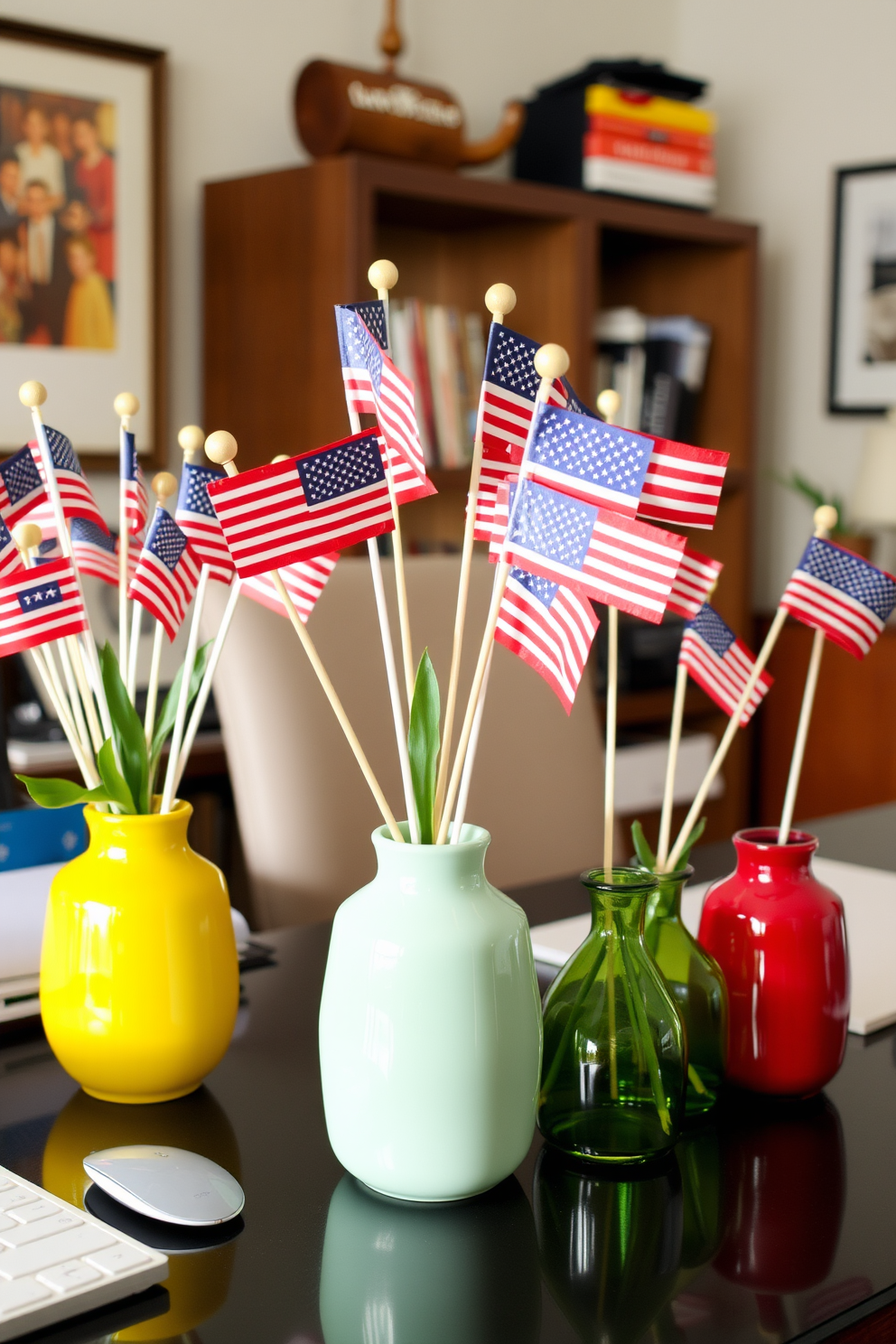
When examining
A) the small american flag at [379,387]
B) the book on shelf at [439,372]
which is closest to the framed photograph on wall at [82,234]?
the book on shelf at [439,372]

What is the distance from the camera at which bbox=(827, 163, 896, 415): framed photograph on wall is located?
324cm

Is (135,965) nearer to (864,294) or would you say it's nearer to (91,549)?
(91,549)

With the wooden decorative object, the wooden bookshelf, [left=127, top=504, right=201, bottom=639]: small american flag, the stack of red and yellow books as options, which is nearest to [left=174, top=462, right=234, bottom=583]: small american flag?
[left=127, top=504, right=201, bottom=639]: small american flag

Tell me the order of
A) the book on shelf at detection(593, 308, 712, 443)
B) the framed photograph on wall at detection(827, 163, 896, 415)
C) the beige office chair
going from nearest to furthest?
the beige office chair → the book on shelf at detection(593, 308, 712, 443) → the framed photograph on wall at detection(827, 163, 896, 415)

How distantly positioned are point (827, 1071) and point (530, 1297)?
27 centimetres

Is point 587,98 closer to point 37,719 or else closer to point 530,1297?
point 37,719

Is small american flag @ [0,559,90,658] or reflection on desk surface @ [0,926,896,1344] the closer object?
reflection on desk surface @ [0,926,896,1344]

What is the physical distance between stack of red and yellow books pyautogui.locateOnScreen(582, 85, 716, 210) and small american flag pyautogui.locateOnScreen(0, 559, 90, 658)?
7.79ft

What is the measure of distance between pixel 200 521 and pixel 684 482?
0.93 ft

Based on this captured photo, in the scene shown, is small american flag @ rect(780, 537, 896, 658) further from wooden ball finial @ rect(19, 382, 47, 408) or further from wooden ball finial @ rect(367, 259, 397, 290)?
wooden ball finial @ rect(19, 382, 47, 408)

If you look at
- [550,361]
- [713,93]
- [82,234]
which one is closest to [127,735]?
[550,361]

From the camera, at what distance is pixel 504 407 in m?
0.67

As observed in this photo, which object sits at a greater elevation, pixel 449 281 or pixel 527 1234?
pixel 449 281

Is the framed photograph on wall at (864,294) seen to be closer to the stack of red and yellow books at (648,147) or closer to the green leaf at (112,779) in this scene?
the stack of red and yellow books at (648,147)
